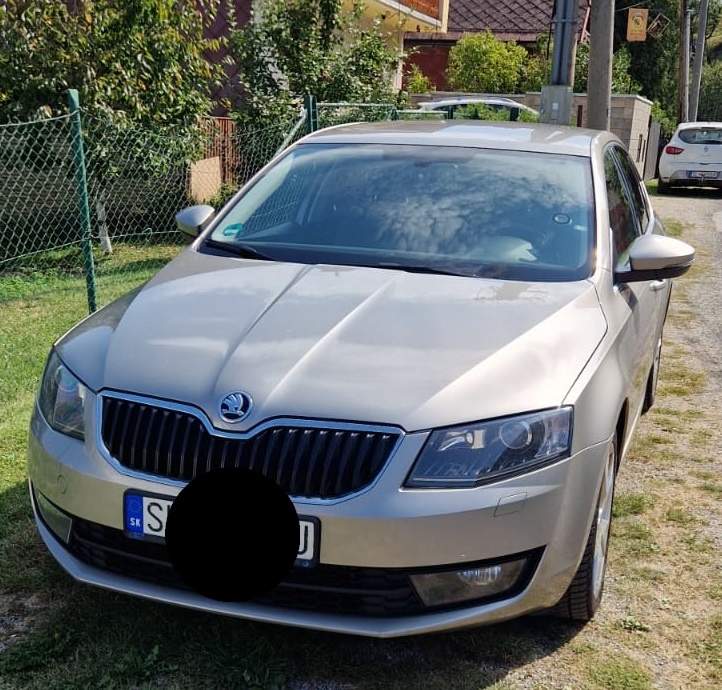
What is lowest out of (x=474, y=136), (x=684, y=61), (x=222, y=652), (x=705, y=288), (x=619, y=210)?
(x=705, y=288)

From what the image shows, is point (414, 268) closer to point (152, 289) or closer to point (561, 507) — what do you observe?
point (152, 289)

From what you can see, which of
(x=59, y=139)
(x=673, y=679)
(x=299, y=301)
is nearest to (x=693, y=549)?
(x=673, y=679)

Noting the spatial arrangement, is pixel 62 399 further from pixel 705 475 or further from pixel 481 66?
pixel 481 66

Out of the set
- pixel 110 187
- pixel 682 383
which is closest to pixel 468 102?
pixel 110 187

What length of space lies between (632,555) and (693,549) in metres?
0.26

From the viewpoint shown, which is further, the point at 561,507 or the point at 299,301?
the point at 299,301

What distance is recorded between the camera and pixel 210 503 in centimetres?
242

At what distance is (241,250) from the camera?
3.62m

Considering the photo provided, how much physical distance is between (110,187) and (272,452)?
7.64 m

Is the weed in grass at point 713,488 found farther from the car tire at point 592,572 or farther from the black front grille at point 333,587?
the black front grille at point 333,587

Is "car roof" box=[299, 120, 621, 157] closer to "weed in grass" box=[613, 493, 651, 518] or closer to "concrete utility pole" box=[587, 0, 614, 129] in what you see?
"weed in grass" box=[613, 493, 651, 518]

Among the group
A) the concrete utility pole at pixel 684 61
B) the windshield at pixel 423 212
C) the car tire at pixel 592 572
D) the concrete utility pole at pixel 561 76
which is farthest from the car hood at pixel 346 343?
the concrete utility pole at pixel 684 61

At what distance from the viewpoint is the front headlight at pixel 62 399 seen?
268cm

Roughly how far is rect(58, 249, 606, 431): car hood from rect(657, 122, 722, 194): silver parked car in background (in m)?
17.6
